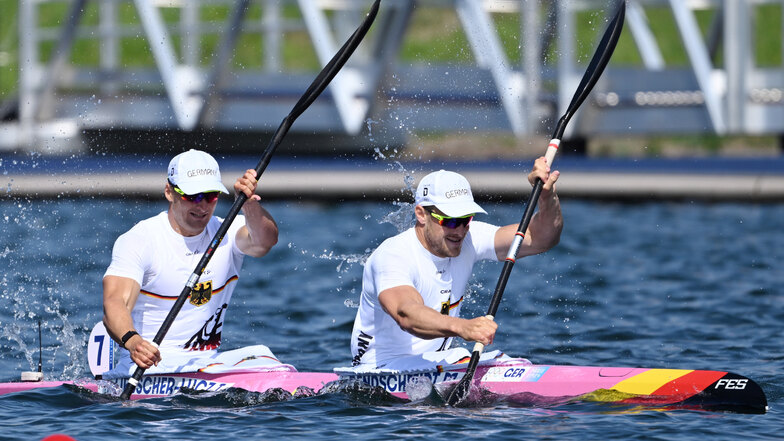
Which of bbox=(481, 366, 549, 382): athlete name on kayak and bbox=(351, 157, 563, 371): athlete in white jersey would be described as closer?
bbox=(351, 157, 563, 371): athlete in white jersey

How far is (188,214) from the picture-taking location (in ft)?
25.1

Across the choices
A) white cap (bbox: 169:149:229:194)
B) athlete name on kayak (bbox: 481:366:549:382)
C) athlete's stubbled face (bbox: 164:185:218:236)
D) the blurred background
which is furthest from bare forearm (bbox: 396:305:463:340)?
the blurred background

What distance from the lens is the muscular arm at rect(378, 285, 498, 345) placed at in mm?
6656

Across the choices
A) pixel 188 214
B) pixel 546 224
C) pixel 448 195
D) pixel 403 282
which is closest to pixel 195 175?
pixel 188 214

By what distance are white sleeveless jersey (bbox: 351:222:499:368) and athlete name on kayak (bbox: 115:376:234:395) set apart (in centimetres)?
91

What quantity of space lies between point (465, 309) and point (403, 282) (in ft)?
16.3

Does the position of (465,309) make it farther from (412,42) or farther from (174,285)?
(412,42)

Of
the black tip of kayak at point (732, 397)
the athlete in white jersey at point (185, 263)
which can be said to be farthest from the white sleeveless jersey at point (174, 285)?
the black tip of kayak at point (732, 397)

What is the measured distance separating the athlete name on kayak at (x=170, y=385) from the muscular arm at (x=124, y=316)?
0.43m

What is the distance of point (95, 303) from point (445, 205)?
608 centimetres

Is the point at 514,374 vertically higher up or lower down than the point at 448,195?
lower down

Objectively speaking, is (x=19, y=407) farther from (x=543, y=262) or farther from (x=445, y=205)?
(x=543, y=262)

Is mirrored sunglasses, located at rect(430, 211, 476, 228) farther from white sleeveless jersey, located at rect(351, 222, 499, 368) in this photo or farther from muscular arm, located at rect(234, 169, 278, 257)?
muscular arm, located at rect(234, 169, 278, 257)

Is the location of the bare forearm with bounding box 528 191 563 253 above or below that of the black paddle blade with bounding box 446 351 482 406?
above
